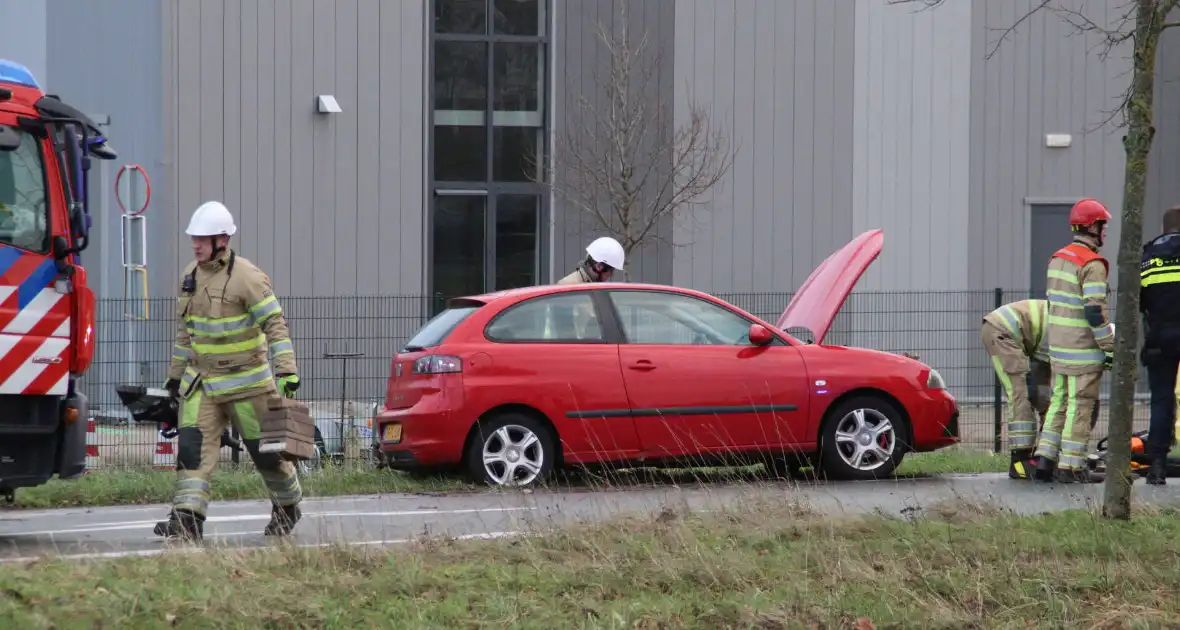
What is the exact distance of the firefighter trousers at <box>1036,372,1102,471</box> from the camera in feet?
37.1

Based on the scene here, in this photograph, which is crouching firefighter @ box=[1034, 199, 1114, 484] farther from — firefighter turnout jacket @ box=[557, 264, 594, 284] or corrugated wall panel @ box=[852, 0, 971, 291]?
corrugated wall panel @ box=[852, 0, 971, 291]

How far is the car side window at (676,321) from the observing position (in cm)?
1203

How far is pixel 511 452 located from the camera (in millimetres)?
11594

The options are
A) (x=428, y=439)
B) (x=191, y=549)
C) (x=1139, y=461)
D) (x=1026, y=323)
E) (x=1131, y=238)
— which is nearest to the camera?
(x=191, y=549)

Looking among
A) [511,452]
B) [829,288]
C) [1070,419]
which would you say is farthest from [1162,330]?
[511,452]

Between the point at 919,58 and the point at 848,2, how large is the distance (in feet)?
4.15

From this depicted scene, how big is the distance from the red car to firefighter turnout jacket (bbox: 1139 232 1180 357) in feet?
5.74

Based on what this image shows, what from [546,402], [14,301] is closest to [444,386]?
[546,402]

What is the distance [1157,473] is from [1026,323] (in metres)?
1.40

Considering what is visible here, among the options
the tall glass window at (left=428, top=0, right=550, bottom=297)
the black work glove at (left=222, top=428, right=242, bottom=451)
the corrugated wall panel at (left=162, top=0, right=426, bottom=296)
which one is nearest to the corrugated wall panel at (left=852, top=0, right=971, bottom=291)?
the tall glass window at (left=428, top=0, right=550, bottom=297)

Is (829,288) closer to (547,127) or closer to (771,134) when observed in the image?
(771,134)

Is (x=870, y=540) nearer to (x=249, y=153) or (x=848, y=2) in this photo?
(x=249, y=153)

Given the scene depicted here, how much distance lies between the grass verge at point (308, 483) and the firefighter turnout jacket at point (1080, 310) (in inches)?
70.3

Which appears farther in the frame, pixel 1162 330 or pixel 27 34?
pixel 27 34
